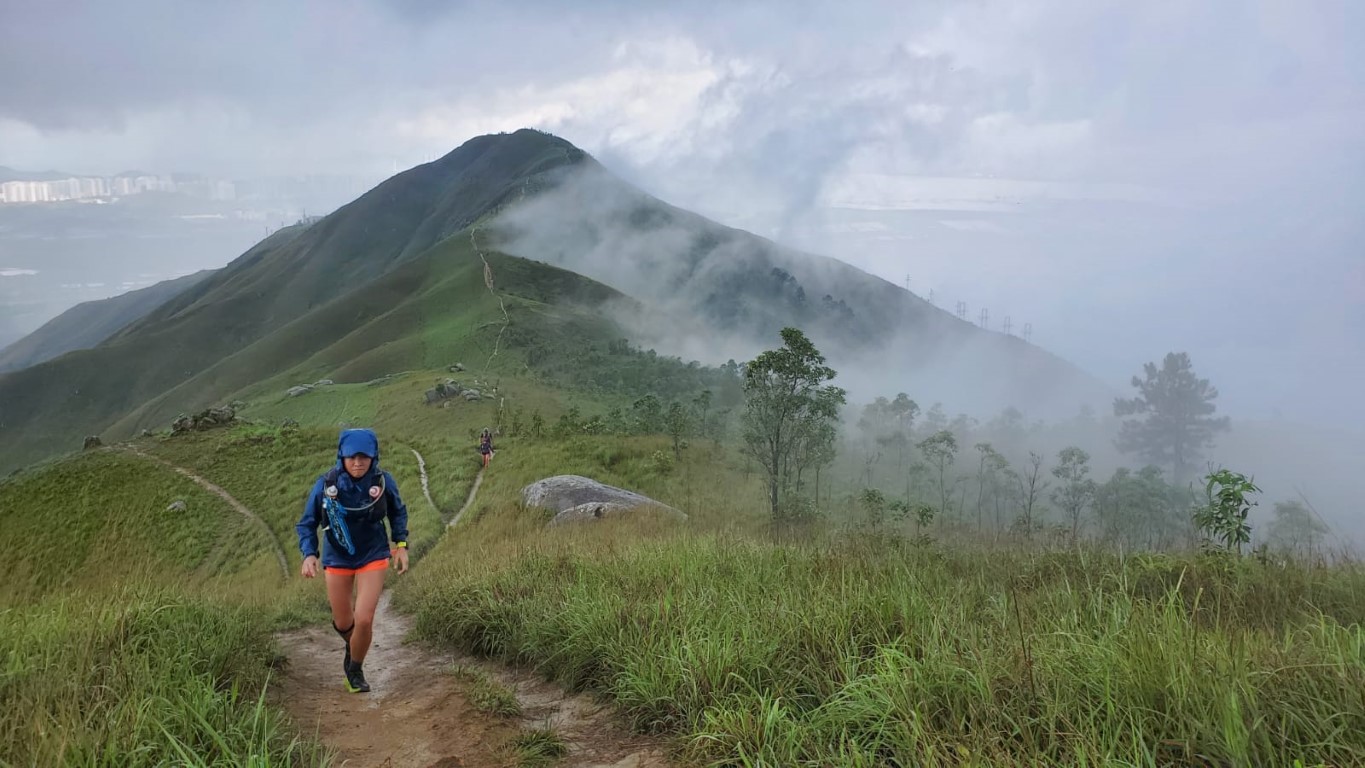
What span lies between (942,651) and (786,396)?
1693 cm

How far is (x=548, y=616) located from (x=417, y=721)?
4.61 ft

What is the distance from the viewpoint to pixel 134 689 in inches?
152

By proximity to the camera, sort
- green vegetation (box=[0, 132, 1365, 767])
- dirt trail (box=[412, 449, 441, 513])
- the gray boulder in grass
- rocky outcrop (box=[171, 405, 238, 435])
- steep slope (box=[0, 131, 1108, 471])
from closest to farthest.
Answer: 1. green vegetation (box=[0, 132, 1365, 767])
2. the gray boulder in grass
3. dirt trail (box=[412, 449, 441, 513])
4. rocky outcrop (box=[171, 405, 238, 435])
5. steep slope (box=[0, 131, 1108, 471])

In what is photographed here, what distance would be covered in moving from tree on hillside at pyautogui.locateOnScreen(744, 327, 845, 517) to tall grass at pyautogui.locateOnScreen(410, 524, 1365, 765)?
1294cm

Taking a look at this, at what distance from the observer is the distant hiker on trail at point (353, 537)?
5.99m

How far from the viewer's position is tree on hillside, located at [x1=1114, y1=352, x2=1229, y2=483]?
380 feet

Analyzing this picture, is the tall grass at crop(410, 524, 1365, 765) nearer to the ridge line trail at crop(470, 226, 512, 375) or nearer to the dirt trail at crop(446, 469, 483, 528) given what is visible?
the dirt trail at crop(446, 469, 483, 528)

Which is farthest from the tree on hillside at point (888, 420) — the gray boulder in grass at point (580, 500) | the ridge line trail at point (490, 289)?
the gray boulder in grass at point (580, 500)

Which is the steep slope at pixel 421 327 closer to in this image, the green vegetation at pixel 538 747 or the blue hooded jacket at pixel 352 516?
the blue hooded jacket at pixel 352 516

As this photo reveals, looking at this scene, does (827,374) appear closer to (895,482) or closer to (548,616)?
(548,616)

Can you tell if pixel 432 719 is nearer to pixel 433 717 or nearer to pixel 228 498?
pixel 433 717

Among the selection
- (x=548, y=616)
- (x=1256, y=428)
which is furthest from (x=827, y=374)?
(x=1256, y=428)

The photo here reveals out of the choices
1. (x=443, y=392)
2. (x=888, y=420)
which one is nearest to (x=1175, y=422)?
(x=888, y=420)

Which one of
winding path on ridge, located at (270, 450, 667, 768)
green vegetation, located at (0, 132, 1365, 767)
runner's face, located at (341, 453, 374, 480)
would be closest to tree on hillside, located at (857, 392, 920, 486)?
green vegetation, located at (0, 132, 1365, 767)
